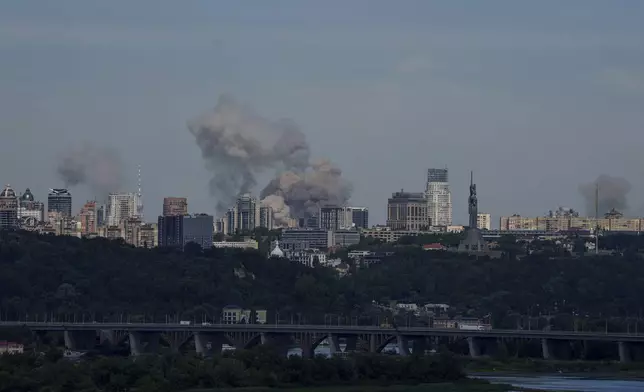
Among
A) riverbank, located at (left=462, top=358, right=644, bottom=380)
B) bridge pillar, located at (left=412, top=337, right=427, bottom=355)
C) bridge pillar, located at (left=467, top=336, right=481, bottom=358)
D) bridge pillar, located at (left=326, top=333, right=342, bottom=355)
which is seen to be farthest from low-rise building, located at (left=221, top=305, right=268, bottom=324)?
riverbank, located at (left=462, top=358, right=644, bottom=380)

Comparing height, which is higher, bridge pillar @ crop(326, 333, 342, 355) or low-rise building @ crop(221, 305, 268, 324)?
low-rise building @ crop(221, 305, 268, 324)

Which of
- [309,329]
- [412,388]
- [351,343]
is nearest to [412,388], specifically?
[412,388]

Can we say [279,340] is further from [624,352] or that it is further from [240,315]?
[624,352]

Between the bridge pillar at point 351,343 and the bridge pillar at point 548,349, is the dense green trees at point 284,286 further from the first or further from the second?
the bridge pillar at point 351,343

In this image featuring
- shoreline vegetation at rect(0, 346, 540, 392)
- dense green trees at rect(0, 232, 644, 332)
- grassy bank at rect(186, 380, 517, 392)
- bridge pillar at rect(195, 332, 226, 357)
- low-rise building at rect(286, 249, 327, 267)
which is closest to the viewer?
shoreline vegetation at rect(0, 346, 540, 392)

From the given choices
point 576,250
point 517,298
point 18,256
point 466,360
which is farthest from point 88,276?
point 576,250

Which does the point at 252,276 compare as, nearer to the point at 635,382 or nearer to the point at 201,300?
the point at 201,300

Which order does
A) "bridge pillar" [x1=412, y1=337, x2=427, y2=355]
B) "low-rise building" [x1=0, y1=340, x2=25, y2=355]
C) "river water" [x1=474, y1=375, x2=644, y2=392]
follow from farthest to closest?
"bridge pillar" [x1=412, y1=337, x2=427, y2=355] < "low-rise building" [x1=0, y1=340, x2=25, y2=355] < "river water" [x1=474, y1=375, x2=644, y2=392]

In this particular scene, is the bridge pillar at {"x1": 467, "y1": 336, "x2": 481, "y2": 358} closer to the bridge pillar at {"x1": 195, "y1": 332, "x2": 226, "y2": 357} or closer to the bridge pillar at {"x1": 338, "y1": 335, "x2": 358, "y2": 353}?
the bridge pillar at {"x1": 338, "y1": 335, "x2": 358, "y2": 353}
